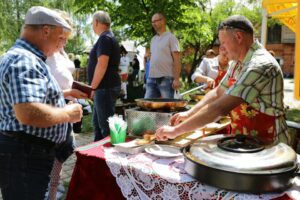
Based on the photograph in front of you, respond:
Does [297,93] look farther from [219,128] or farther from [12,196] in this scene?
[12,196]

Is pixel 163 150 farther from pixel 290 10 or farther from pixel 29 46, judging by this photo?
pixel 290 10

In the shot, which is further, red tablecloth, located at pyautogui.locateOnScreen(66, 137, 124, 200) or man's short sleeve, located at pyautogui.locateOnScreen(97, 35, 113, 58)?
man's short sleeve, located at pyautogui.locateOnScreen(97, 35, 113, 58)

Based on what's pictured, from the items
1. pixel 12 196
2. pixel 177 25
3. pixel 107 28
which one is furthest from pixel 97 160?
pixel 177 25

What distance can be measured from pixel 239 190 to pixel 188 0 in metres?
8.40

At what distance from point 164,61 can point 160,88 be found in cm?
38

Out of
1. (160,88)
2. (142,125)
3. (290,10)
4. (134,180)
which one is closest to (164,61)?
(160,88)

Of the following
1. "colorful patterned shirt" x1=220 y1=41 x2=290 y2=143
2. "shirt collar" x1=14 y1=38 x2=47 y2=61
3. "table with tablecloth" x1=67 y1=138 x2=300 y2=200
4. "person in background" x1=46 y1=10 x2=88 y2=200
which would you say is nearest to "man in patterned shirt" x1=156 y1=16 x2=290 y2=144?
"colorful patterned shirt" x1=220 y1=41 x2=290 y2=143

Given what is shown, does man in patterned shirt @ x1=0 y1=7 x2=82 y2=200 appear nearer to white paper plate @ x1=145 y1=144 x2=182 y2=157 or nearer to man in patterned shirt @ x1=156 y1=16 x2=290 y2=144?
white paper plate @ x1=145 y1=144 x2=182 y2=157

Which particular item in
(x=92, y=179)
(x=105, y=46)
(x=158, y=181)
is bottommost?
(x=92, y=179)

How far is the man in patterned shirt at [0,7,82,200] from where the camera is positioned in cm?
139

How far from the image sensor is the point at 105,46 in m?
3.38

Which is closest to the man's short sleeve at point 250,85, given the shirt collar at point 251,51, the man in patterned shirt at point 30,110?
the shirt collar at point 251,51

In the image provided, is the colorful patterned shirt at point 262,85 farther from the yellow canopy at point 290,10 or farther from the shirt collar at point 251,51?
the yellow canopy at point 290,10

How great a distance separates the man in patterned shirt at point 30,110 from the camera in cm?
139
